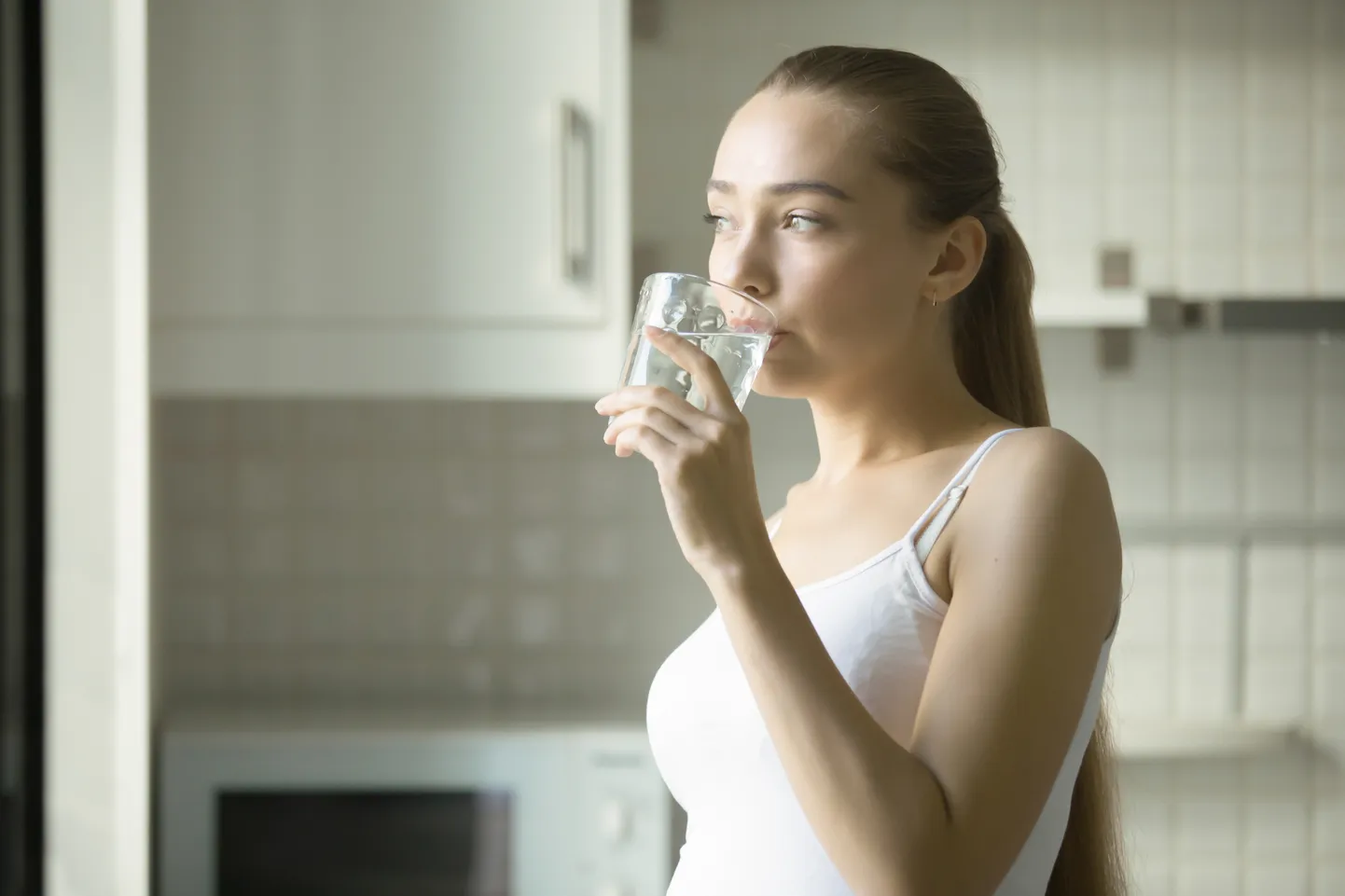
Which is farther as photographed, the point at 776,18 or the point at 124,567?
the point at 776,18

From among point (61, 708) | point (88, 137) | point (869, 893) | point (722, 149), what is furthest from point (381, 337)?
point (869, 893)

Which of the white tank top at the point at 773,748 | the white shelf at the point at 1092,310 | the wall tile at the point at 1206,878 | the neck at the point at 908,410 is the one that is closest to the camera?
the white tank top at the point at 773,748

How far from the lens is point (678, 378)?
690 millimetres

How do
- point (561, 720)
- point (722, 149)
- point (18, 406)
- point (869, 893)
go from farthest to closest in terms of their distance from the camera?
point (561, 720), point (18, 406), point (722, 149), point (869, 893)

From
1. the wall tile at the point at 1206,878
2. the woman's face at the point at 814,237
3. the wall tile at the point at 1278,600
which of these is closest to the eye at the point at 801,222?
the woman's face at the point at 814,237

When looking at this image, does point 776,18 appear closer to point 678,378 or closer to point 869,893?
point 678,378

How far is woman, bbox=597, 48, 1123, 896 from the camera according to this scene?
2.15 ft

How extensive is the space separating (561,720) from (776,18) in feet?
3.32

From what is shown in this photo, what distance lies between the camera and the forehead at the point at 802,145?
0.78m

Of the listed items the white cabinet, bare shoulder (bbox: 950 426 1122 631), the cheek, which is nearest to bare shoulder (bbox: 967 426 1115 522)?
bare shoulder (bbox: 950 426 1122 631)

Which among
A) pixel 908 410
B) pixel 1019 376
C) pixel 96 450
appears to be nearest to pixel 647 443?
pixel 908 410

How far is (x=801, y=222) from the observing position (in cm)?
77

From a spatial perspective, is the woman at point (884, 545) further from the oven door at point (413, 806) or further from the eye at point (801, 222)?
the oven door at point (413, 806)

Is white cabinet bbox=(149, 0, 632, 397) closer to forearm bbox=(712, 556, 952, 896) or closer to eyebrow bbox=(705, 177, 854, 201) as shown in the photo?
eyebrow bbox=(705, 177, 854, 201)
